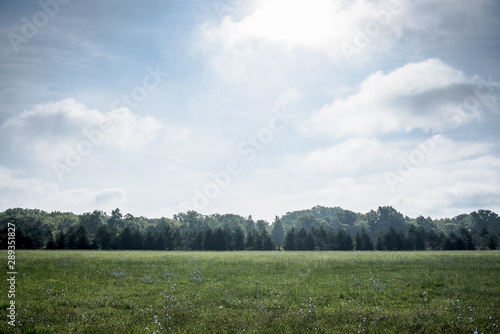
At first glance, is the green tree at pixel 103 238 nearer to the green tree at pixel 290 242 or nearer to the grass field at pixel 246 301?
the green tree at pixel 290 242

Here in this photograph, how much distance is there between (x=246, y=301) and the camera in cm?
1384

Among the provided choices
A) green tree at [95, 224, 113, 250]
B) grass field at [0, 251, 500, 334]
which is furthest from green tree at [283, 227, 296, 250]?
grass field at [0, 251, 500, 334]

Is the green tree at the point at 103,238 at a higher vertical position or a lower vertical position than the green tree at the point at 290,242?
higher

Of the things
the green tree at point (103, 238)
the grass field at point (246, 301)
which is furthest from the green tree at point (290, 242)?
the grass field at point (246, 301)

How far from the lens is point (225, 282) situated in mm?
19078

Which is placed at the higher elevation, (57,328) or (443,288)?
(57,328)

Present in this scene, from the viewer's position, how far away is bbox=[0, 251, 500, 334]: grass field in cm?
986

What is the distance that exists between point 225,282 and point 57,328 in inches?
438

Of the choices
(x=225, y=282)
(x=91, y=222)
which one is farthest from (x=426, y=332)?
(x=91, y=222)

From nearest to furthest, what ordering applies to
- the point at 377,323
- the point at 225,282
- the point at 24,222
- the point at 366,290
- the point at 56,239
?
the point at 377,323
the point at 366,290
the point at 225,282
the point at 56,239
the point at 24,222

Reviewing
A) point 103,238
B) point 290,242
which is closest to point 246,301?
point 103,238

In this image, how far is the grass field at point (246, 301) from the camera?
9859 millimetres

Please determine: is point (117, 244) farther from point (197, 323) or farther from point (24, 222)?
point (197, 323)

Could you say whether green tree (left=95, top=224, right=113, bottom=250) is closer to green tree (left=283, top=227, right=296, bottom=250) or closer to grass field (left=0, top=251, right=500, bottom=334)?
green tree (left=283, top=227, right=296, bottom=250)
